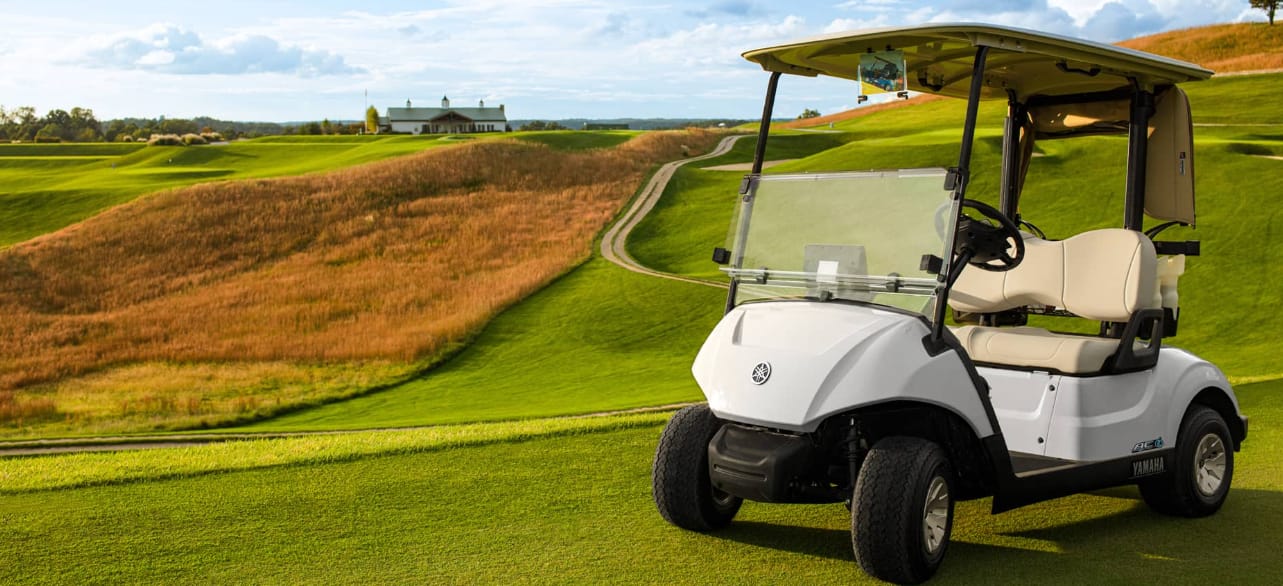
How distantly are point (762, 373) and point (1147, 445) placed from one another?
2.49 metres

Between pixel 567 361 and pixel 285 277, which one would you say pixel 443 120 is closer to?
pixel 285 277

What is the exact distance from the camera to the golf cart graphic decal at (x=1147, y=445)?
19.4 feet

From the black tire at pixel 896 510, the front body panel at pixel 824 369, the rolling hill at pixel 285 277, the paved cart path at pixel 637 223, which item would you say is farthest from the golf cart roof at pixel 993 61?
the paved cart path at pixel 637 223

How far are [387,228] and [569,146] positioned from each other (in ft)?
58.7

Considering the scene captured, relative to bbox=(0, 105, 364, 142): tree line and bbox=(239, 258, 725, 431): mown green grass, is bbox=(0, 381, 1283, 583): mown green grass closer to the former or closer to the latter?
bbox=(239, 258, 725, 431): mown green grass

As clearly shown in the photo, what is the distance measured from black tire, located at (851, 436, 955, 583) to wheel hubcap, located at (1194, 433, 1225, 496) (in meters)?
2.20

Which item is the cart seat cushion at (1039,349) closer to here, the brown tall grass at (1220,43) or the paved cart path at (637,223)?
the paved cart path at (637,223)

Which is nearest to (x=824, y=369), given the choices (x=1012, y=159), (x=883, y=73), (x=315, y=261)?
(x=883, y=73)

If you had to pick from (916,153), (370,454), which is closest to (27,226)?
(916,153)

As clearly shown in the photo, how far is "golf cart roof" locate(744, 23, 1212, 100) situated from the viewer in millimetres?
→ 5211

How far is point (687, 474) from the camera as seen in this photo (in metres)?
5.36

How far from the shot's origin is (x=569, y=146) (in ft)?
169

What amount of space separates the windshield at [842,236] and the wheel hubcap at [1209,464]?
88.9 inches

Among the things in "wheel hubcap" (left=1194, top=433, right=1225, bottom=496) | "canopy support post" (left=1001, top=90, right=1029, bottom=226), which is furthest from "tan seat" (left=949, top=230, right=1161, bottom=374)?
"wheel hubcap" (left=1194, top=433, right=1225, bottom=496)
